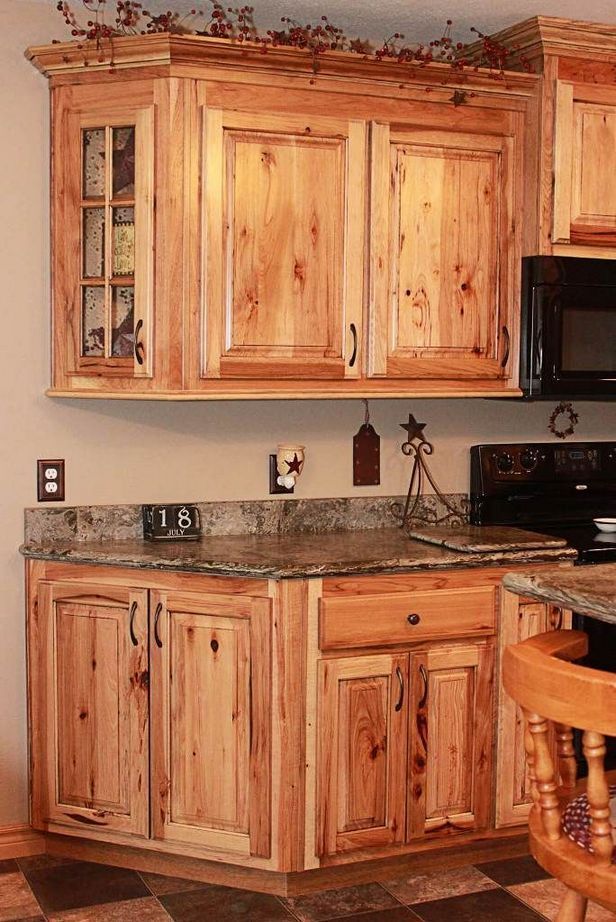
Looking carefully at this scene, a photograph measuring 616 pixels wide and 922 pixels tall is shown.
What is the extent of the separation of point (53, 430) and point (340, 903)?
1526 millimetres

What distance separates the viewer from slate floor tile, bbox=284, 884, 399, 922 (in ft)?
10.1

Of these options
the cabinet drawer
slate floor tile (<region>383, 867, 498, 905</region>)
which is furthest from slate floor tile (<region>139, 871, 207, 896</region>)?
the cabinet drawer

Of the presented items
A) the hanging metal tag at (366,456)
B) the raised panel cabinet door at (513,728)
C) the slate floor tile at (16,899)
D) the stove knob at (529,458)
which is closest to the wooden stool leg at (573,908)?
the raised panel cabinet door at (513,728)

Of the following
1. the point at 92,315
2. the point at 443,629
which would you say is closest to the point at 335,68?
the point at 92,315

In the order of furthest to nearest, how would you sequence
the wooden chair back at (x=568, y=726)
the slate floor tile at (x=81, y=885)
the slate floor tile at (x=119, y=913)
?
the slate floor tile at (x=81, y=885)
the slate floor tile at (x=119, y=913)
the wooden chair back at (x=568, y=726)

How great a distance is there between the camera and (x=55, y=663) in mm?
3297

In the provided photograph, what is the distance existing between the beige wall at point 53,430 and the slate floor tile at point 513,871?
1170 mm

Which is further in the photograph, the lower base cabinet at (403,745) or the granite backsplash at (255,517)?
the granite backsplash at (255,517)

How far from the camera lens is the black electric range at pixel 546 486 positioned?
3799 mm

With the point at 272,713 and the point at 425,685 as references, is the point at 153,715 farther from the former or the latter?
the point at 425,685

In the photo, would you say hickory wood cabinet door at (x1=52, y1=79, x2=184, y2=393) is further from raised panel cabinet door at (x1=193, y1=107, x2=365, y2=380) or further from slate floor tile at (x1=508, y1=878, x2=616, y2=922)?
slate floor tile at (x1=508, y1=878, x2=616, y2=922)

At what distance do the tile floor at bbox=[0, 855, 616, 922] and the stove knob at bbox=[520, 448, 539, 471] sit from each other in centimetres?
124

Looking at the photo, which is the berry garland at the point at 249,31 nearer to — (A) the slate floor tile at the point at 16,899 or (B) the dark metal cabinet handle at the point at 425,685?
(B) the dark metal cabinet handle at the point at 425,685

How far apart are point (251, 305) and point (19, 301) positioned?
Answer: 0.67 metres
